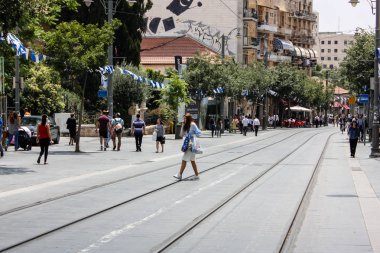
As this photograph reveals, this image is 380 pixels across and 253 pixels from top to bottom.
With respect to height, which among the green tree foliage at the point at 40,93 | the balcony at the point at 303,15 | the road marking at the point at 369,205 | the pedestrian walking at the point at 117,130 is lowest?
the road marking at the point at 369,205

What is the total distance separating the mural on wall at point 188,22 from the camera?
98312 mm

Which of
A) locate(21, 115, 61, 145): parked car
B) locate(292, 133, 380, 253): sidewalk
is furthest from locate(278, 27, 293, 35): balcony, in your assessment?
locate(292, 133, 380, 253): sidewalk

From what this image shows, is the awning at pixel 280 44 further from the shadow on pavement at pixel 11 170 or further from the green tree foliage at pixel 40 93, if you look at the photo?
the shadow on pavement at pixel 11 170

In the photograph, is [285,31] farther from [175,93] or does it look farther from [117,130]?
[117,130]

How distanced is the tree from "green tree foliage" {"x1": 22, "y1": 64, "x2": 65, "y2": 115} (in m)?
18.1

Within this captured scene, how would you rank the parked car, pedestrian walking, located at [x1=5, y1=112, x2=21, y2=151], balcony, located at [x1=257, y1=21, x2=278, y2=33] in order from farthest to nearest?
balcony, located at [x1=257, y1=21, x2=278, y2=33]
the parked car
pedestrian walking, located at [x1=5, y1=112, x2=21, y2=151]

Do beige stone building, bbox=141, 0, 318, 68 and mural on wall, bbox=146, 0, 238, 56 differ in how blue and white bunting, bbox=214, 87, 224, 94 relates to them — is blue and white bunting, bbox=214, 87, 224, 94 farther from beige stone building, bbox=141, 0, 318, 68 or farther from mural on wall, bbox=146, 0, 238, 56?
mural on wall, bbox=146, 0, 238, 56

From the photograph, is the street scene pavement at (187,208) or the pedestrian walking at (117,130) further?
the pedestrian walking at (117,130)

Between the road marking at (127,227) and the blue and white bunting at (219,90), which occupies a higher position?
the blue and white bunting at (219,90)

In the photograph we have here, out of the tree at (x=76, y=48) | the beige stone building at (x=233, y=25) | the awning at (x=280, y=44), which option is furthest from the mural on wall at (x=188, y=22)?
the tree at (x=76, y=48)

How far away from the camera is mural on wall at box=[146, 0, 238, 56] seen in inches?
3871

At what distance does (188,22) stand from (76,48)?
64877mm

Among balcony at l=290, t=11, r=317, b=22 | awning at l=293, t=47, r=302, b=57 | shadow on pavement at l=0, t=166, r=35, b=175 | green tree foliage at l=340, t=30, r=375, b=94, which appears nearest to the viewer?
shadow on pavement at l=0, t=166, r=35, b=175

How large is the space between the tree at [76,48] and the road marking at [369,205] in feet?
44.0
